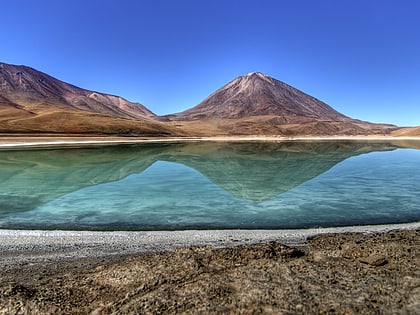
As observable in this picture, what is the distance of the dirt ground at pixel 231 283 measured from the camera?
4.71 metres

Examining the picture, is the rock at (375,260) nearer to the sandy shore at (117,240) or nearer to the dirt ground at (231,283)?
the dirt ground at (231,283)

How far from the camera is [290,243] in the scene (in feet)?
29.0

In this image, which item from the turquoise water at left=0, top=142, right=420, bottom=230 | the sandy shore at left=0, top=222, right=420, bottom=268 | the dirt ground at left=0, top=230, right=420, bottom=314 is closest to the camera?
the dirt ground at left=0, top=230, right=420, bottom=314

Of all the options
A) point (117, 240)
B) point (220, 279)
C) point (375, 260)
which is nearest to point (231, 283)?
point (220, 279)


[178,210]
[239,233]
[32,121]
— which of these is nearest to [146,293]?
[239,233]

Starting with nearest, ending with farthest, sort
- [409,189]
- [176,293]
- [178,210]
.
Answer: [176,293]
[178,210]
[409,189]

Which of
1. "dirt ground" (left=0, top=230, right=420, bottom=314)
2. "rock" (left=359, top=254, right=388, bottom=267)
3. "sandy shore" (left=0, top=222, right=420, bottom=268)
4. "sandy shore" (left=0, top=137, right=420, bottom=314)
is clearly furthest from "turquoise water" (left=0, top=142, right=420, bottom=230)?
"rock" (left=359, top=254, right=388, bottom=267)

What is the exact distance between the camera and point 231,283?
212 inches

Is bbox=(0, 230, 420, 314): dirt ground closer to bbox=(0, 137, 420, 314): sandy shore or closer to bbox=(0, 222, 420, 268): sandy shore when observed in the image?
bbox=(0, 137, 420, 314): sandy shore

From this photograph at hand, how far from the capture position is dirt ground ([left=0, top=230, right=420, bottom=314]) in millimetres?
4707

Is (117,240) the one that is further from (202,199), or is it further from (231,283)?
(202,199)

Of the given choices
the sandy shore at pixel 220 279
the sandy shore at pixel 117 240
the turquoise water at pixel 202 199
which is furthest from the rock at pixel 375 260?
the turquoise water at pixel 202 199

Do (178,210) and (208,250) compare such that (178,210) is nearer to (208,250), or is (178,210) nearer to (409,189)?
(208,250)

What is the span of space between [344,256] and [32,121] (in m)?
105
